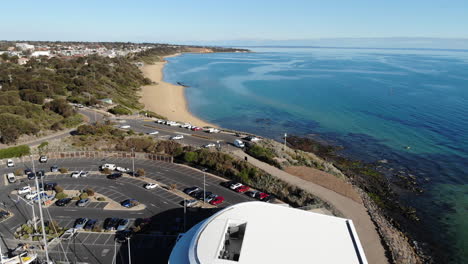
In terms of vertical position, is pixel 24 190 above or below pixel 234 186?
below

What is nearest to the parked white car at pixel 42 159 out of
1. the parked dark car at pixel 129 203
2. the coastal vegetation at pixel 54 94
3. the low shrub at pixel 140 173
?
the coastal vegetation at pixel 54 94

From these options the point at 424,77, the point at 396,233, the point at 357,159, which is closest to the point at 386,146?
the point at 357,159

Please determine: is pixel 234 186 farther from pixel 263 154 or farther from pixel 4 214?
pixel 4 214

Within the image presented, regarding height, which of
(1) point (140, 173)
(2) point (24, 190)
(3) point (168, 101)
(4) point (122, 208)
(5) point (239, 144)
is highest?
(3) point (168, 101)

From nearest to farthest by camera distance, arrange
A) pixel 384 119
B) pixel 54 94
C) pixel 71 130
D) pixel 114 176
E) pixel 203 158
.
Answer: pixel 114 176, pixel 203 158, pixel 71 130, pixel 384 119, pixel 54 94

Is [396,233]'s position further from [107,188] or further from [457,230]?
[107,188]

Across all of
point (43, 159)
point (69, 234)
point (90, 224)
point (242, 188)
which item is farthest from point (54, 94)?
point (242, 188)

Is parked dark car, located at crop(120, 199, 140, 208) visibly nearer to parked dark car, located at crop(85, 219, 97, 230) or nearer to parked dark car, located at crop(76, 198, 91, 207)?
parked dark car, located at crop(85, 219, 97, 230)
